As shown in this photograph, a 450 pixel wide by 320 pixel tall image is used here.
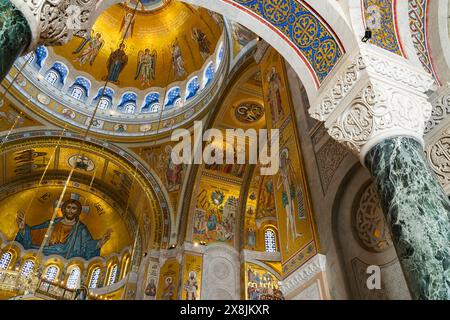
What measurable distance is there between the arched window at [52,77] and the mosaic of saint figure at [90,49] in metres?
1.14

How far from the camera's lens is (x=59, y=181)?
16000mm

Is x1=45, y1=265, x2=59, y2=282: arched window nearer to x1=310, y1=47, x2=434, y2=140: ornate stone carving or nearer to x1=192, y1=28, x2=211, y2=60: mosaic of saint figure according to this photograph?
x1=192, y1=28, x2=211, y2=60: mosaic of saint figure

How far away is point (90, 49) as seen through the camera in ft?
50.3

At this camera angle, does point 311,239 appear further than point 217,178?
No

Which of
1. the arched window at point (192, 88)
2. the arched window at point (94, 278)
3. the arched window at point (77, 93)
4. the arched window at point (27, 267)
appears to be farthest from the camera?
the arched window at point (94, 278)

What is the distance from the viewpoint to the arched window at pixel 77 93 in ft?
48.9

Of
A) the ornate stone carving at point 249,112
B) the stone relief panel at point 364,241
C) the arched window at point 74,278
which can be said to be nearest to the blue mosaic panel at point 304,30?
the stone relief panel at point 364,241

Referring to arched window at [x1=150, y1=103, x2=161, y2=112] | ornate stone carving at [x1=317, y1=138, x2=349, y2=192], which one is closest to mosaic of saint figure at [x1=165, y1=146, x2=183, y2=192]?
arched window at [x1=150, y1=103, x2=161, y2=112]

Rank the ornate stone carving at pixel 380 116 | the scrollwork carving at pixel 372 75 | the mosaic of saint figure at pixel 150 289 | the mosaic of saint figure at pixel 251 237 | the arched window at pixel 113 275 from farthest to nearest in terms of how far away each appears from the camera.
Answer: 1. the arched window at pixel 113 275
2. the mosaic of saint figure at pixel 251 237
3. the mosaic of saint figure at pixel 150 289
4. the scrollwork carving at pixel 372 75
5. the ornate stone carving at pixel 380 116

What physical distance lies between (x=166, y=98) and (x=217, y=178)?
4.98 metres

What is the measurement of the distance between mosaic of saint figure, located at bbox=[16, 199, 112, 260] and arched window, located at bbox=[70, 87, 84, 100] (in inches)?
197

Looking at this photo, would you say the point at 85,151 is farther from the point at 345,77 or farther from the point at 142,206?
the point at 345,77

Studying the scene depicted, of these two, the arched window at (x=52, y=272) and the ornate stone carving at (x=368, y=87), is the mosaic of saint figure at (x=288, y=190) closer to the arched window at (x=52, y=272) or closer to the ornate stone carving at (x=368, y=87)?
the ornate stone carving at (x=368, y=87)

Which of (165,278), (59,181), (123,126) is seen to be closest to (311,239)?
(165,278)
